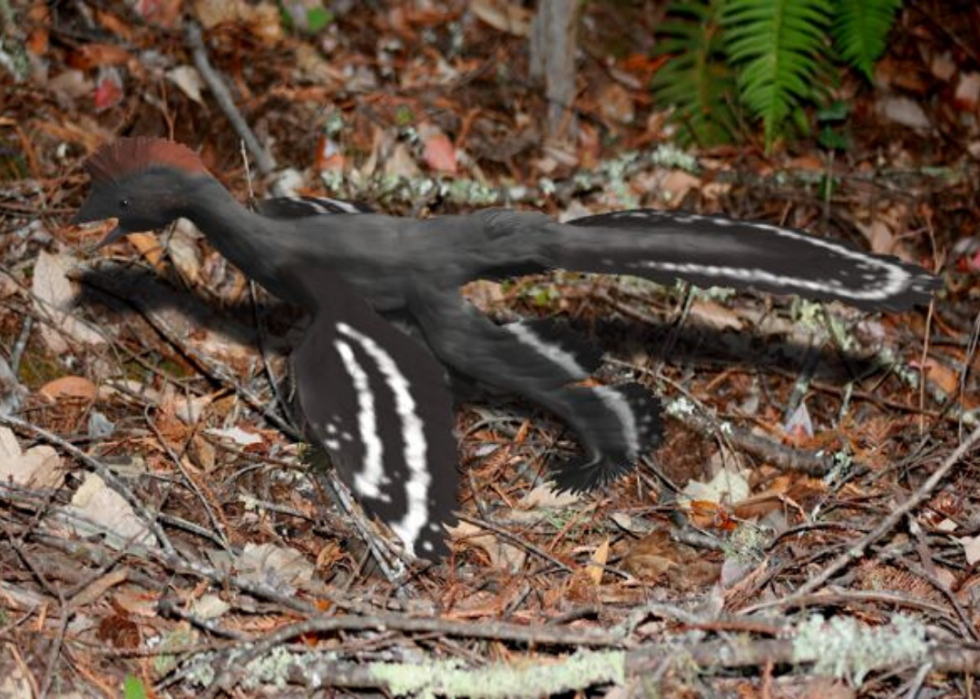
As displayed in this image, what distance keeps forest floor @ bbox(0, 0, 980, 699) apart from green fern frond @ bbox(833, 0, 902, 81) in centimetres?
50

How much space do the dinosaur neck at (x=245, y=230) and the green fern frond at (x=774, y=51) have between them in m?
2.52

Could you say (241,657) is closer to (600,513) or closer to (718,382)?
(600,513)

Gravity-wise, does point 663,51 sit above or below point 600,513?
above

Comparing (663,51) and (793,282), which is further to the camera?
(663,51)

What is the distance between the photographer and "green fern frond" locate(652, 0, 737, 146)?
233 inches

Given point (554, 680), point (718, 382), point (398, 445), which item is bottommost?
point (718, 382)

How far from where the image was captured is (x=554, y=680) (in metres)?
3.24

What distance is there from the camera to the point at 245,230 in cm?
378

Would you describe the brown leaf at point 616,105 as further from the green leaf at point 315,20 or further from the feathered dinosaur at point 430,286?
the feathered dinosaur at point 430,286

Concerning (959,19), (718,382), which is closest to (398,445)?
(718,382)

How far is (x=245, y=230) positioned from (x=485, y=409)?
1099 millimetres

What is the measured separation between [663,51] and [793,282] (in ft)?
9.21

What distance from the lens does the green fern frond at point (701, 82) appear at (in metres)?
5.91

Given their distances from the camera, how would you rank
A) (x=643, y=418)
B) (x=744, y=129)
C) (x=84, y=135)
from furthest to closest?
1. (x=744, y=129)
2. (x=84, y=135)
3. (x=643, y=418)
